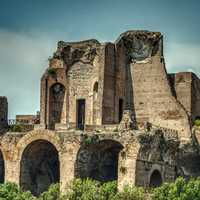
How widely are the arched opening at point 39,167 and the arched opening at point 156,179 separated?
7.00m

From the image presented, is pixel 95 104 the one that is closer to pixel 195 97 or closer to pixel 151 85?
pixel 151 85

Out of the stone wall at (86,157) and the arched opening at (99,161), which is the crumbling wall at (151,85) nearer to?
the stone wall at (86,157)

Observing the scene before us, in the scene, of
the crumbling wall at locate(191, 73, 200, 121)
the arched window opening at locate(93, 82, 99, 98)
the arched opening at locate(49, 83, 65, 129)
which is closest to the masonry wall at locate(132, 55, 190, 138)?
the crumbling wall at locate(191, 73, 200, 121)

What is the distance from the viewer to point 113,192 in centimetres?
4675

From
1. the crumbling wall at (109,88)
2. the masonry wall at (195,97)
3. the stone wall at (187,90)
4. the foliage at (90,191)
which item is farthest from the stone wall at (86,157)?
the masonry wall at (195,97)

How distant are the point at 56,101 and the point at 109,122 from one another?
5181mm

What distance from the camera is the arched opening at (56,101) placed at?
58.2 meters

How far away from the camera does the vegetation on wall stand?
1756 inches

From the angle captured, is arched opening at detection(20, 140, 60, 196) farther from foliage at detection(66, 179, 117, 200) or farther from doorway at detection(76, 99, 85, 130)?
foliage at detection(66, 179, 117, 200)

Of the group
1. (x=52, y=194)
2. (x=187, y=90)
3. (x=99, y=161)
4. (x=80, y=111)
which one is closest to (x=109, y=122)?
(x=80, y=111)

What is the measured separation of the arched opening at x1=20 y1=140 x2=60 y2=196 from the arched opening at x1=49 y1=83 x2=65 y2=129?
480 centimetres

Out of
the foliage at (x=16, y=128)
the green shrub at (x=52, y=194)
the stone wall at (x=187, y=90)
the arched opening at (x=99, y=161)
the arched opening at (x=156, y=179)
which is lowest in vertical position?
the green shrub at (x=52, y=194)

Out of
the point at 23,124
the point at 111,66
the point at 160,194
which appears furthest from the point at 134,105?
the point at 160,194

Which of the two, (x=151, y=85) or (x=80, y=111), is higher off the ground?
(x=151, y=85)
